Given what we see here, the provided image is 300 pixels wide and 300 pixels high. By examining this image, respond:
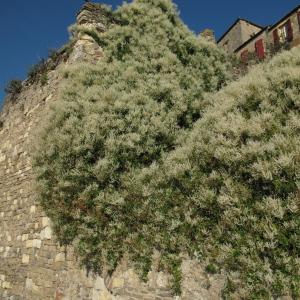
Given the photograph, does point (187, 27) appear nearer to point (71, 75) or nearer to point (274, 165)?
point (71, 75)

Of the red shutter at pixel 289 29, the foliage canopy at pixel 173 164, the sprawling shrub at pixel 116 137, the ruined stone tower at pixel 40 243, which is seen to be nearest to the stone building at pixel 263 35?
the red shutter at pixel 289 29

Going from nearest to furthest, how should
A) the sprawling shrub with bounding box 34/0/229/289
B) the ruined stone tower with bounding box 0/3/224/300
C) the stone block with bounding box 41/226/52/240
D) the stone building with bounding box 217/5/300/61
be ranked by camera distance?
the ruined stone tower with bounding box 0/3/224/300, the sprawling shrub with bounding box 34/0/229/289, the stone block with bounding box 41/226/52/240, the stone building with bounding box 217/5/300/61

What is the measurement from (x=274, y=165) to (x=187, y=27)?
6.43 meters

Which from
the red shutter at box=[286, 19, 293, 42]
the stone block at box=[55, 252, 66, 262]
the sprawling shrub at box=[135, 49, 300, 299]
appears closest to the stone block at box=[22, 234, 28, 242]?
the stone block at box=[55, 252, 66, 262]

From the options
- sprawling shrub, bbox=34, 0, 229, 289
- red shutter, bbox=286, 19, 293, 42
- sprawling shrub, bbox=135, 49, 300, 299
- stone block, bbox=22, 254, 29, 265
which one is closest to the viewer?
sprawling shrub, bbox=135, 49, 300, 299

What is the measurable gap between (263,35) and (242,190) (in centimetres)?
2335

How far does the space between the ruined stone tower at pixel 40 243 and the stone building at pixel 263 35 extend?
1271 centimetres

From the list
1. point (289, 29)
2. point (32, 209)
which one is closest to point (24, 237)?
point (32, 209)

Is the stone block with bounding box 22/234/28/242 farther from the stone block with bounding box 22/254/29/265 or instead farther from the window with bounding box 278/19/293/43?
the window with bounding box 278/19/293/43

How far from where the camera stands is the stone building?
22641 millimetres

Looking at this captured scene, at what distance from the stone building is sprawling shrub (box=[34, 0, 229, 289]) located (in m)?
12.4

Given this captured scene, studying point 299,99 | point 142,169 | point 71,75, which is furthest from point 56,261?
point 299,99

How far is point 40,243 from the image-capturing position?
7.64 m

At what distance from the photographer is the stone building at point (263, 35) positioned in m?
22.6
